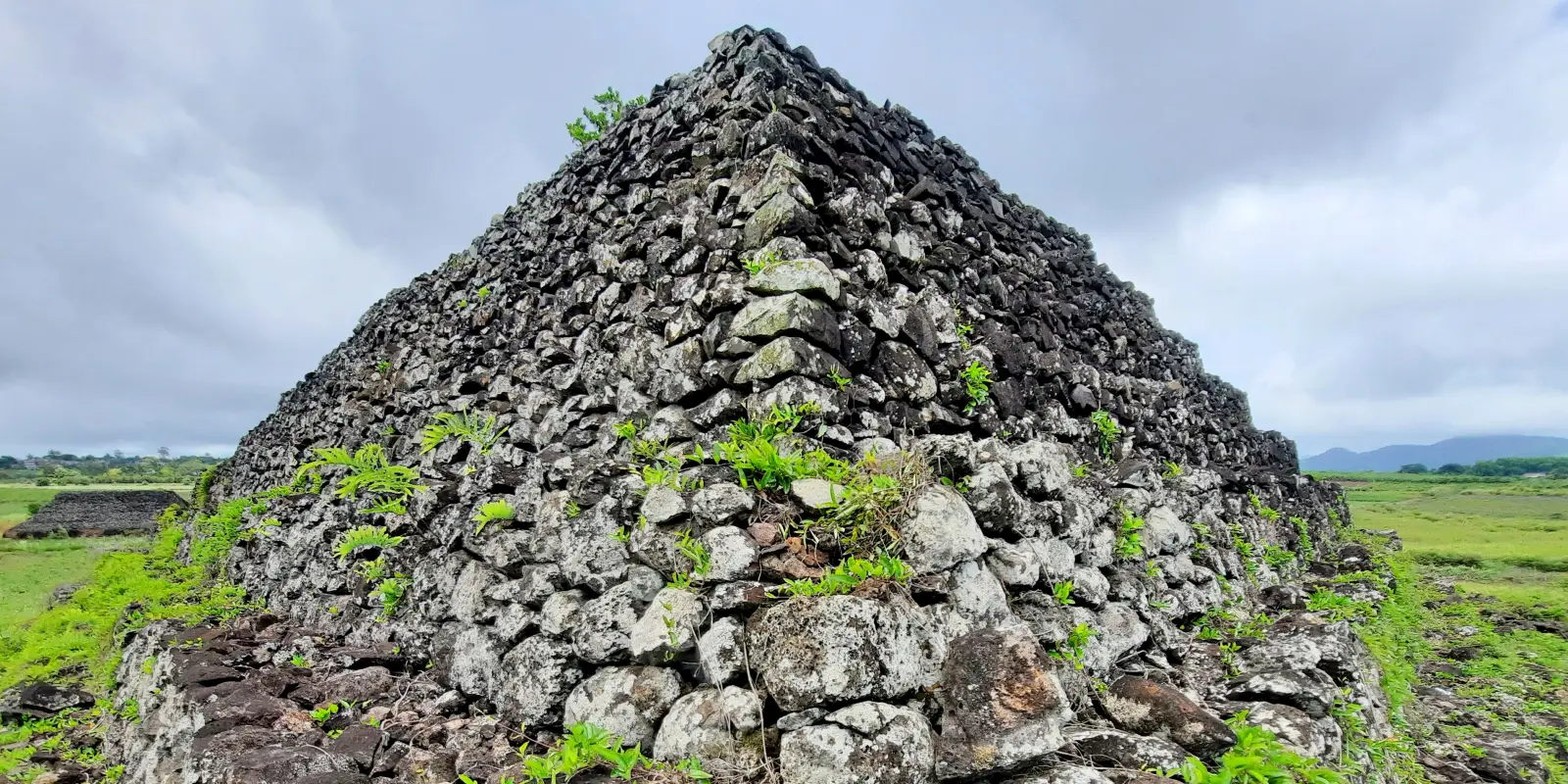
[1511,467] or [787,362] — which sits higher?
[787,362]

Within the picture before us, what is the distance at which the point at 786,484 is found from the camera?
4.21 metres

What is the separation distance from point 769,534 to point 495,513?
2.44m

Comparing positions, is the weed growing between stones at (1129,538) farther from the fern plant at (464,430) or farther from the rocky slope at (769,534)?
the fern plant at (464,430)

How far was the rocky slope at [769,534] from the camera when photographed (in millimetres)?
3428

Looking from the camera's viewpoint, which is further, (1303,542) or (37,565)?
(37,565)

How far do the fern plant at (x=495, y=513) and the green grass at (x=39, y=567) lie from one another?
1829 centimetres

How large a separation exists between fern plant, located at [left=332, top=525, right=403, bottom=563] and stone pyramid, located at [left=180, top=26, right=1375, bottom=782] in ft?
0.10

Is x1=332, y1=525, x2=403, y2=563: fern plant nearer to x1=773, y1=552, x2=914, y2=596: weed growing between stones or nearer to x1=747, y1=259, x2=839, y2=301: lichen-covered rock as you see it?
x1=747, y1=259, x2=839, y2=301: lichen-covered rock

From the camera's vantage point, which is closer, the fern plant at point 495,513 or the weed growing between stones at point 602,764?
the weed growing between stones at point 602,764

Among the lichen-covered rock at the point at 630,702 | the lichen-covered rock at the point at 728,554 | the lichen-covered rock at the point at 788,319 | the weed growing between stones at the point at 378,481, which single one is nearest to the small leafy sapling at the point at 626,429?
the lichen-covered rock at the point at 788,319

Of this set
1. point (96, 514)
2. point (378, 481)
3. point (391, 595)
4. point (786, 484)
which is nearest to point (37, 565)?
point (96, 514)

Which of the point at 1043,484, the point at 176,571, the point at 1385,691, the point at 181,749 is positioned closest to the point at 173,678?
the point at 181,749

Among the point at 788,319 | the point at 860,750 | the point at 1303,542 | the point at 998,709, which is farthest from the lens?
the point at 1303,542

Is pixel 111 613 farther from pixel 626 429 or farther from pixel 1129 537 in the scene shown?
pixel 1129 537
